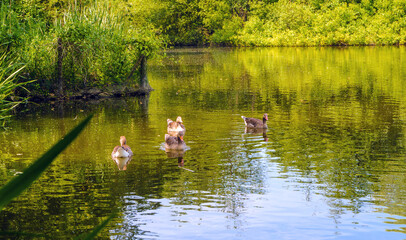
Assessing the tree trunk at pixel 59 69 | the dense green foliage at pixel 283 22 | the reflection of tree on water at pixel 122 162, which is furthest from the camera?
the dense green foliage at pixel 283 22

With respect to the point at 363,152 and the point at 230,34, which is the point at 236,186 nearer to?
the point at 363,152

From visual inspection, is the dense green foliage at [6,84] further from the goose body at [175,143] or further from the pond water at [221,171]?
the goose body at [175,143]

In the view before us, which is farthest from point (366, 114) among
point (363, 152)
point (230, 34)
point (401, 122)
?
point (230, 34)

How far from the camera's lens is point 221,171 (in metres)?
11.6

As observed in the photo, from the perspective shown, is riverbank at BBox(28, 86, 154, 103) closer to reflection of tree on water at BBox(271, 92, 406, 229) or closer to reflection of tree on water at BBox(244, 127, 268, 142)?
reflection of tree on water at BBox(271, 92, 406, 229)

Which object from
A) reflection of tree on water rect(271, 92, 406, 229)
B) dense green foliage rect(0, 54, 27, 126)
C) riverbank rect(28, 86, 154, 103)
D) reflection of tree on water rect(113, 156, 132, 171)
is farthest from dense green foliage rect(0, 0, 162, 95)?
reflection of tree on water rect(113, 156, 132, 171)

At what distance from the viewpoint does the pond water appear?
27.7ft

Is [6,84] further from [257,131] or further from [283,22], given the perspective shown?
[283,22]

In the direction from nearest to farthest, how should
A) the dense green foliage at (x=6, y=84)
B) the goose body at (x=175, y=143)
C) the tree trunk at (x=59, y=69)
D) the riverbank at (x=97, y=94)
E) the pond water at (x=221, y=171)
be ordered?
the pond water at (x=221, y=171), the dense green foliage at (x=6, y=84), the goose body at (x=175, y=143), the tree trunk at (x=59, y=69), the riverbank at (x=97, y=94)

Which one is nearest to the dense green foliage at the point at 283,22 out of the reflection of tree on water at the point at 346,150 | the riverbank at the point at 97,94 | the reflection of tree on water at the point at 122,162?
the riverbank at the point at 97,94

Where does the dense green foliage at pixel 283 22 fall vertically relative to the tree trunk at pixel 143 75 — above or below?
above

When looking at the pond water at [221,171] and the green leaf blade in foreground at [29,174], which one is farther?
the pond water at [221,171]

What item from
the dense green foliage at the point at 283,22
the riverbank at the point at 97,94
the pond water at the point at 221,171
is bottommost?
the pond water at the point at 221,171

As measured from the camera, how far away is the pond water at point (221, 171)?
27.7 ft
